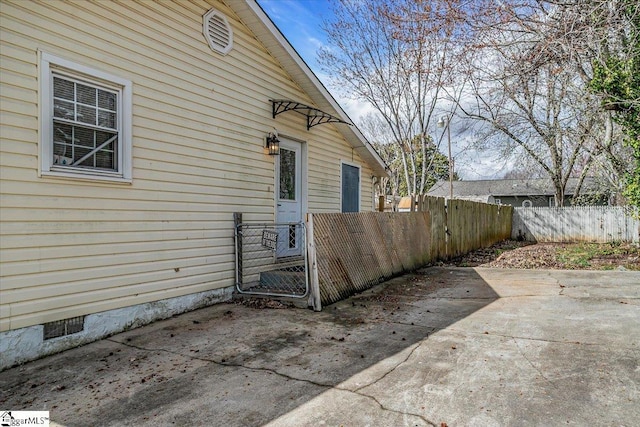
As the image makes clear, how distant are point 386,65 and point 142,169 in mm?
14204

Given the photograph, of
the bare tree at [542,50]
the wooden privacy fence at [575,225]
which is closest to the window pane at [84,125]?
the bare tree at [542,50]

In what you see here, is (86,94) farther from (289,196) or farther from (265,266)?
(289,196)

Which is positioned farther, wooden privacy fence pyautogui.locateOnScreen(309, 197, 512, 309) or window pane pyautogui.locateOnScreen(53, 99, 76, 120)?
wooden privacy fence pyautogui.locateOnScreen(309, 197, 512, 309)

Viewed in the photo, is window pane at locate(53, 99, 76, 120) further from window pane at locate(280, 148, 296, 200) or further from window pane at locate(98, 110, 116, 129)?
window pane at locate(280, 148, 296, 200)

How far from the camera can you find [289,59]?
22.6 ft

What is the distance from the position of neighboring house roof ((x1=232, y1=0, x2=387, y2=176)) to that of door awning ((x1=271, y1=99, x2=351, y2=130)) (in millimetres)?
260

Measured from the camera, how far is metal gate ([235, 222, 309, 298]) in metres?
5.94

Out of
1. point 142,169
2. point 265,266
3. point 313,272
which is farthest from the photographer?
point 265,266

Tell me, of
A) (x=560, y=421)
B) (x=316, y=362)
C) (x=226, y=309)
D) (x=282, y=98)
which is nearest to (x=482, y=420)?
(x=560, y=421)

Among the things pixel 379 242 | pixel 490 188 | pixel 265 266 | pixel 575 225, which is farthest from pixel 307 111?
pixel 490 188

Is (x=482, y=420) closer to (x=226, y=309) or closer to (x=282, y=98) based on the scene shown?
(x=226, y=309)

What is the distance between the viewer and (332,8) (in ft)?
47.4

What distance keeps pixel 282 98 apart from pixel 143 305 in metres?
4.36

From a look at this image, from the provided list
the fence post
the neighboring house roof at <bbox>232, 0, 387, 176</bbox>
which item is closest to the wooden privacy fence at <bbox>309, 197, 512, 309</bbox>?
the fence post
